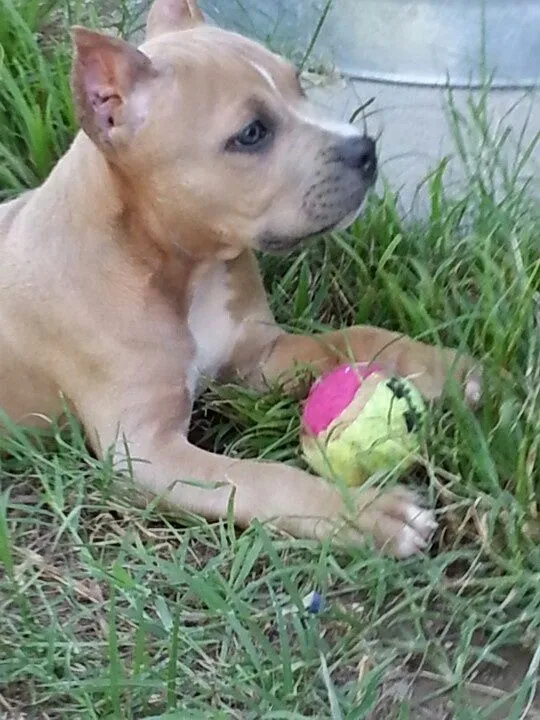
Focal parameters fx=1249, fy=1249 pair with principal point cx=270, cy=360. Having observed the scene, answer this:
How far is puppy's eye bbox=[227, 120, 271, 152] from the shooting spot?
7.59 feet

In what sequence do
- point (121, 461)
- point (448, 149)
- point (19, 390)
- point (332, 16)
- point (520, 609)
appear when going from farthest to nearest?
point (332, 16) < point (448, 149) < point (19, 390) < point (121, 461) < point (520, 609)

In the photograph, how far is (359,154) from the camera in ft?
7.65

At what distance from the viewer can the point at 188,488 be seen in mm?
2354

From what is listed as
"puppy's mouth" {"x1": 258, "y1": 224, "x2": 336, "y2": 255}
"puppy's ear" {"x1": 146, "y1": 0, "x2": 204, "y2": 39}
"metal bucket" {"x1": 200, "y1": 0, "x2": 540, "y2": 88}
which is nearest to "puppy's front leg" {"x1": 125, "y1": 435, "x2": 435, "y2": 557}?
"puppy's mouth" {"x1": 258, "y1": 224, "x2": 336, "y2": 255}

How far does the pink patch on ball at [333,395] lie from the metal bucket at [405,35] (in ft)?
4.61

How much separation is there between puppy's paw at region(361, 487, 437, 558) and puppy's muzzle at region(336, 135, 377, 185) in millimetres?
611

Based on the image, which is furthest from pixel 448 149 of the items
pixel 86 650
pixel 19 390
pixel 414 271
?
pixel 86 650

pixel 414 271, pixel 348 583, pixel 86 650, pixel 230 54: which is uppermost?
pixel 230 54

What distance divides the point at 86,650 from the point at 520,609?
0.74m

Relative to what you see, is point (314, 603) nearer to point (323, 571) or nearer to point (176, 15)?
point (323, 571)

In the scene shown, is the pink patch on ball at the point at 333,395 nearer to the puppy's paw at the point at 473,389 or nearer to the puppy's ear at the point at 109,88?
the puppy's paw at the point at 473,389

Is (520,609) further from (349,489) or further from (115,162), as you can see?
(115,162)

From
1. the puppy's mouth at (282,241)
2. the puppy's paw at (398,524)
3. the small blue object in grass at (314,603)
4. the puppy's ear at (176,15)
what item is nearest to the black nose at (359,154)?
the puppy's mouth at (282,241)

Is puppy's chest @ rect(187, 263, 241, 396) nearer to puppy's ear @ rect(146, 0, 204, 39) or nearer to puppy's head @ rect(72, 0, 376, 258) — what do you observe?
puppy's head @ rect(72, 0, 376, 258)
